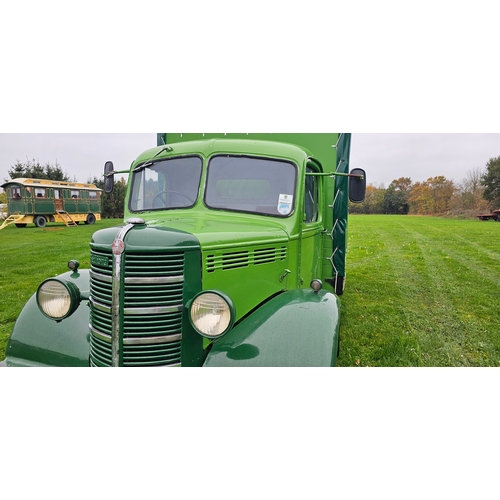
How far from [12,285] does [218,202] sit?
3.11 metres

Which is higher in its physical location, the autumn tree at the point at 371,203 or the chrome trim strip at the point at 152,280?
the autumn tree at the point at 371,203

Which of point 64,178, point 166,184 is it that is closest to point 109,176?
point 166,184

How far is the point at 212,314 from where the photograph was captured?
2004 mm

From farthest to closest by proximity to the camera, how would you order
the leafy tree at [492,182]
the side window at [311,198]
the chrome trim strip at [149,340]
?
the leafy tree at [492,182] → the side window at [311,198] → the chrome trim strip at [149,340]

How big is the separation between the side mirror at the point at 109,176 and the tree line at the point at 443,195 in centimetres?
287

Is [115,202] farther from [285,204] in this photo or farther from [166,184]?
[285,204]

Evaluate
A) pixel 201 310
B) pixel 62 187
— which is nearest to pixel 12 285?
pixel 62 187

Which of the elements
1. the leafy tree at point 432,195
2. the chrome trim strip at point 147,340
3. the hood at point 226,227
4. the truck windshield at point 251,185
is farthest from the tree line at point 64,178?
the leafy tree at point 432,195

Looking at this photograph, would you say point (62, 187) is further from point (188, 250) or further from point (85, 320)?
point (188, 250)

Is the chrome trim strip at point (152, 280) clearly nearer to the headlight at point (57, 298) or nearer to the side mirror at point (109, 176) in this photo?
the headlight at point (57, 298)

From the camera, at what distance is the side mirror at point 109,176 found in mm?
3633

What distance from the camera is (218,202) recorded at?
118 inches

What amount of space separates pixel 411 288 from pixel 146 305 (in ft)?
12.6

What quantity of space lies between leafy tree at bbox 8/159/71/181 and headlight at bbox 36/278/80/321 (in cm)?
257
